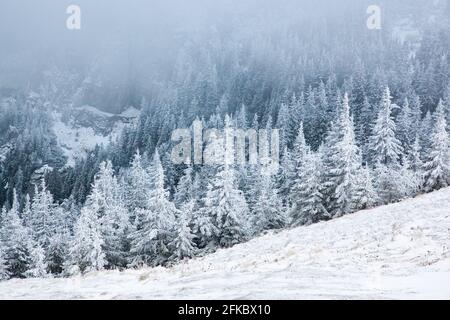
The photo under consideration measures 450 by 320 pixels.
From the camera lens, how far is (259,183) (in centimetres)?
5719

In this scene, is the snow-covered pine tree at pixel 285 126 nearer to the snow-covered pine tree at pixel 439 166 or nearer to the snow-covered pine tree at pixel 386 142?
the snow-covered pine tree at pixel 386 142

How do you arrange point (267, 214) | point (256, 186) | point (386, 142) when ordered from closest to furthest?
1. point (267, 214)
2. point (386, 142)
3. point (256, 186)

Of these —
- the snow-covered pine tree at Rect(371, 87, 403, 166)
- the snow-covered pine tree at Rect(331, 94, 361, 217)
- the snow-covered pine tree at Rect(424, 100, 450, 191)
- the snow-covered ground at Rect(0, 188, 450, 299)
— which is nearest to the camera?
the snow-covered ground at Rect(0, 188, 450, 299)

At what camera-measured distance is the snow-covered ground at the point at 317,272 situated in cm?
1014

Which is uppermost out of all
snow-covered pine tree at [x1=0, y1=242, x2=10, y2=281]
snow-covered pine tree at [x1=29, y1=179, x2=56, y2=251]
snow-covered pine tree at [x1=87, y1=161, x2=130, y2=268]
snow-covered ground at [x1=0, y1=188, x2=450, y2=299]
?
snow-covered ground at [x1=0, y1=188, x2=450, y2=299]

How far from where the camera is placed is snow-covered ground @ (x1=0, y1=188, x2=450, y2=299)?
10141mm

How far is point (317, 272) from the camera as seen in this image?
1267 centimetres

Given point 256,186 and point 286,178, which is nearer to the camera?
point 256,186

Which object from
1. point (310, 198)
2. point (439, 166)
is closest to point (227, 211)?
point (310, 198)

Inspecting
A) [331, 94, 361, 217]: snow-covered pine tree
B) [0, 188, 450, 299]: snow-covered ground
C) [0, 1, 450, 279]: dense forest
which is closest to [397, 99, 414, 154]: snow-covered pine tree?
[0, 1, 450, 279]: dense forest

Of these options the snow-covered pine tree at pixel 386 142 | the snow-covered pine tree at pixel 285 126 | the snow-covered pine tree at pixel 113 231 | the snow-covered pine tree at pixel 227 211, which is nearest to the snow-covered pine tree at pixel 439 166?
the snow-covered pine tree at pixel 386 142

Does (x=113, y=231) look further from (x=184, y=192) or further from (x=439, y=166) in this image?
(x=439, y=166)

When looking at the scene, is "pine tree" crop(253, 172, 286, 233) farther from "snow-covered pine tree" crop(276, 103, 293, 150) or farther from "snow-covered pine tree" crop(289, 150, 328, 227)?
"snow-covered pine tree" crop(276, 103, 293, 150)
